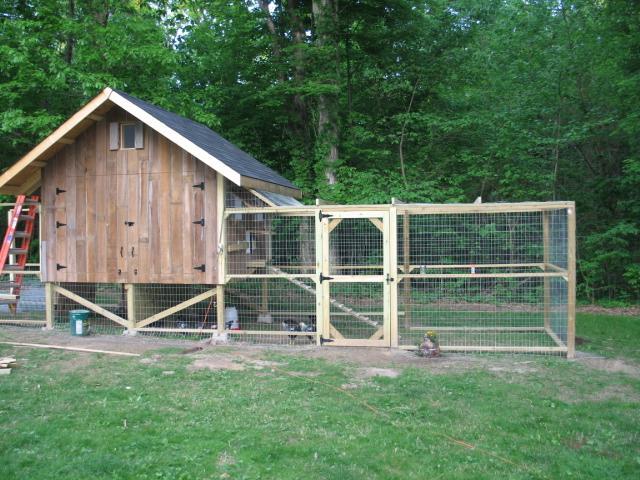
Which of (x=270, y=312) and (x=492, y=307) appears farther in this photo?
(x=492, y=307)

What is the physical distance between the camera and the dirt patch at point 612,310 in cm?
1288

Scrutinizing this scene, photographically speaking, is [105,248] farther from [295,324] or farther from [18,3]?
[18,3]

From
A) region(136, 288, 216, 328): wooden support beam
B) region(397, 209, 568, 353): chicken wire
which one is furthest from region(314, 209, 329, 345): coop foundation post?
region(136, 288, 216, 328): wooden support beam

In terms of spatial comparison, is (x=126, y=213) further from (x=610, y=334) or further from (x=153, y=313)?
(x=610, y=334)

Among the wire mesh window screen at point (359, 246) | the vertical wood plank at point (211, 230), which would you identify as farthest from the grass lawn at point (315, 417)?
the wire mesh window screen at point (359, 246)

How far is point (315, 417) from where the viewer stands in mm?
5512

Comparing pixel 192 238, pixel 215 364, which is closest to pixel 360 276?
pixel 215 364

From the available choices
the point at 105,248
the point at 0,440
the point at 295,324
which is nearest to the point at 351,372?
the point at 295,324

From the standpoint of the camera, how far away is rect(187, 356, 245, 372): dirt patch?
7562mm

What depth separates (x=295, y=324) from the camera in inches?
399

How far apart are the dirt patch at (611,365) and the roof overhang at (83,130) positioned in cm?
577

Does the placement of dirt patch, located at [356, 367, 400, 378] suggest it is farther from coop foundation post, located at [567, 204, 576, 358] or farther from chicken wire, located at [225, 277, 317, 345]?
coop foundation post, located at [567, 204, 576, 358]

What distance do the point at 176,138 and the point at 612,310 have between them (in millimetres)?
10671

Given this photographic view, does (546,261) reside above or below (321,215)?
below
